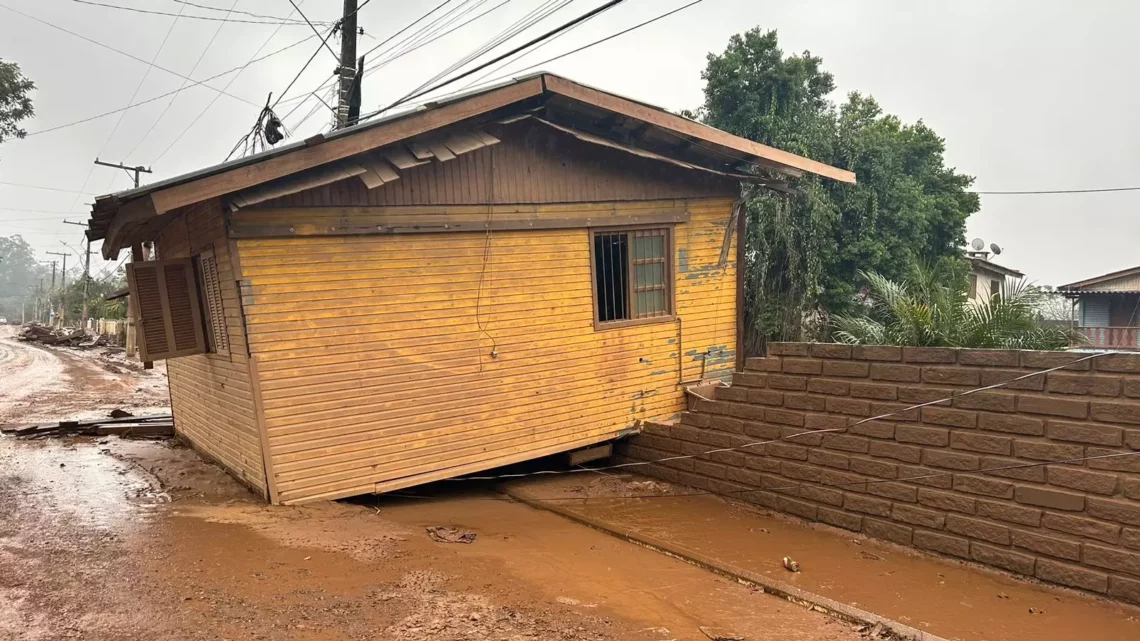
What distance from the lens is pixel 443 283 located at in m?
7.27

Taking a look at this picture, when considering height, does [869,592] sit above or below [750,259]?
below

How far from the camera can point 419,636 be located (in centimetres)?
388

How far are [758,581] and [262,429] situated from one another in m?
4.67

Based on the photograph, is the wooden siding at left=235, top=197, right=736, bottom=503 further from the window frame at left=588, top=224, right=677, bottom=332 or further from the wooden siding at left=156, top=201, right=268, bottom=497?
the wooden siding at left=156, top=201, right=268, bottom=497

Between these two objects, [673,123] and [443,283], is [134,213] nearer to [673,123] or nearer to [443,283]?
[443,283]

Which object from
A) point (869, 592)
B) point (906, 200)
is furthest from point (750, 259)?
point (869, 592)

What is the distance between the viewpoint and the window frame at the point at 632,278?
27.5 ft

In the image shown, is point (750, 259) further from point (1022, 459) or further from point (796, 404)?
point (1022, 459)

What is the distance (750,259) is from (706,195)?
20.9 feet

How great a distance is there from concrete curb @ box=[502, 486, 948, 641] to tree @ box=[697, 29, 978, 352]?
30.0ft

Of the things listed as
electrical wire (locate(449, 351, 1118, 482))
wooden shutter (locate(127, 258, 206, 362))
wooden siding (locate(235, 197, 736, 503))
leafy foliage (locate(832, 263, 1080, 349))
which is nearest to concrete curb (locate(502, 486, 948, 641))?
electrical wire (locate(449, 351, 1118, 482))

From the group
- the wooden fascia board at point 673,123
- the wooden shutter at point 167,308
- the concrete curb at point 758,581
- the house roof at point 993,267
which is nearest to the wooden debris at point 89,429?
the wooden shutter at point 167,308

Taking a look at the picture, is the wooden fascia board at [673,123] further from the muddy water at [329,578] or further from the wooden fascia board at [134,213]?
the muddy water at [329,578]

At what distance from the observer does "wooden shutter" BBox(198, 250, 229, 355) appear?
7129mm
